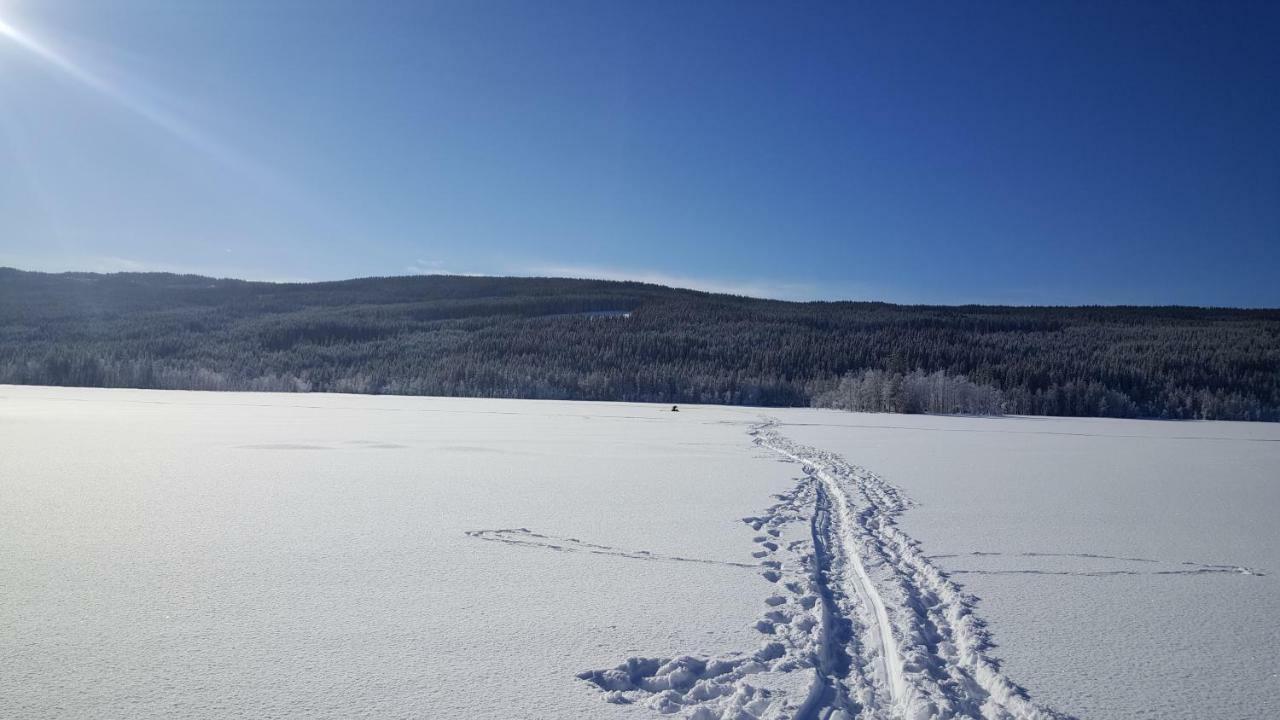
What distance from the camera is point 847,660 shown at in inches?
126

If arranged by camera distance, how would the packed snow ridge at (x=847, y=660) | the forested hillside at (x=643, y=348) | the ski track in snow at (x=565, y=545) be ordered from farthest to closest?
the forested hillside at (x=643, y=348) < the ski track in snow at (x=565, y=545) < the packed snow ridge at (x=847, y=660)

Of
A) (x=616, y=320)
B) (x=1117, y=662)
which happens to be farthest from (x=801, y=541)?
(x=616, y=320)

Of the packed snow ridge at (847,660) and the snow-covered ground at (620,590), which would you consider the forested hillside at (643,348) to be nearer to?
the snow-covered ground at (620,590)

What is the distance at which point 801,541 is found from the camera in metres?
5.34

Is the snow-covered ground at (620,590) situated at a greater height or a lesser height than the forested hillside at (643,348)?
lesser

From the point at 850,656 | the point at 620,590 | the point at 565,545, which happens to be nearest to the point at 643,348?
the point at 565,545

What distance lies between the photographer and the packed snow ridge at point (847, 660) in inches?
109

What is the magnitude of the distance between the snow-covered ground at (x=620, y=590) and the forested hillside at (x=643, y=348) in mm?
19957

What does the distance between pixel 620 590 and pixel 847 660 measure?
52.3 inches

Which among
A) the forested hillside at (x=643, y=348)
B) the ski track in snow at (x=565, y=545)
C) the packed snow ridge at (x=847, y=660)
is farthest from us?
the forested hillside at (x=643, y=348)

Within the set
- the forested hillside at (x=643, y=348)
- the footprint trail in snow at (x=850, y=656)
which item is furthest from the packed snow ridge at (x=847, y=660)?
the forested hillside at (x=643, y=348)

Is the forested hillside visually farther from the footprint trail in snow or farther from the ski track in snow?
the ski track in snow

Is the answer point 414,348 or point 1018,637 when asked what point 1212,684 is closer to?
point 1018,637

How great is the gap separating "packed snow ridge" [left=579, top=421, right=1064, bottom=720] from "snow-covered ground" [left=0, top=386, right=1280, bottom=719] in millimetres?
17
